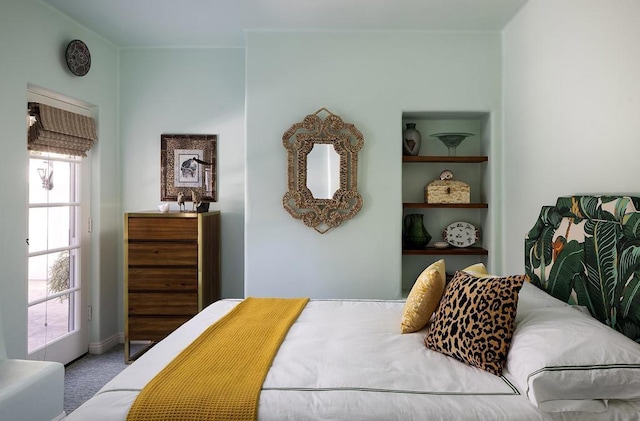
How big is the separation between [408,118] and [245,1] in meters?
1.59

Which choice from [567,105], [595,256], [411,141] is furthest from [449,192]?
[595,256]

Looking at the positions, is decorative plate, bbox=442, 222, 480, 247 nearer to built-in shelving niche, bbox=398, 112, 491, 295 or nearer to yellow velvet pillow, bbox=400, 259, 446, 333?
built-in shelving niche, bbox=398, 112, 491, 295

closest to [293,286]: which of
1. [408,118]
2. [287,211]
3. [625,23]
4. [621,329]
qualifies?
[287,211]

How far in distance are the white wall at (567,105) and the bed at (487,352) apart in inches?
9.5

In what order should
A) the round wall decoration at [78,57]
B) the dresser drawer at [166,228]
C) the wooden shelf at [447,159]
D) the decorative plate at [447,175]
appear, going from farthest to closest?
1. the decorative plate at [447,175]
2. the wooden shelf at [447,159]
3. the dresser drawer at [166,228]
4. the round wall decoration at [78,57]

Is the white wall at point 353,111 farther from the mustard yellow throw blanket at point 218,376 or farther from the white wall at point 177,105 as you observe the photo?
the mustard yellow throw blanket at point 218,376

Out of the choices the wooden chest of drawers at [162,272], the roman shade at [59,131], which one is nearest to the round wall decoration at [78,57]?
the roman shade at [59,131]

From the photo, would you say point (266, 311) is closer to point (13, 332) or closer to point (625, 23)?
point (13, 332)

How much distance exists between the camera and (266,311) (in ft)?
8.02

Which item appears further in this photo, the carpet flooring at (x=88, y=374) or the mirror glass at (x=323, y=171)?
the mirror glass at (x=323, y=171)

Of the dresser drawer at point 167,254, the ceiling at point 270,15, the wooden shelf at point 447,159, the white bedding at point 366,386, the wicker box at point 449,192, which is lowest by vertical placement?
the white bedding at point 366,386

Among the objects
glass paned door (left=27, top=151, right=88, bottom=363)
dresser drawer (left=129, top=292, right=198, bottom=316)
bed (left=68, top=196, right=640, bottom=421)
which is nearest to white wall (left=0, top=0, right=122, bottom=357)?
glass paned door (left=27, top=151, right=88, bottom=363)

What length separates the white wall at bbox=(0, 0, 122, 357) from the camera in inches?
110

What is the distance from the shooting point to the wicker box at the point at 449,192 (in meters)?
3.65
